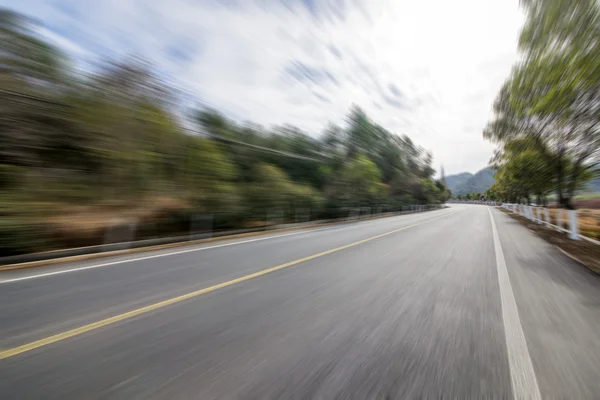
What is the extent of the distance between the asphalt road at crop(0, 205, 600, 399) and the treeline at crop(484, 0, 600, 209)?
7555 millimetres

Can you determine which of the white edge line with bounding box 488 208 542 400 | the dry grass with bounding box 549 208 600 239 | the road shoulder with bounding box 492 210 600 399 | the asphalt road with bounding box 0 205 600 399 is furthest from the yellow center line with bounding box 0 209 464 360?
the dry grass with bounding box 549 208 600 239

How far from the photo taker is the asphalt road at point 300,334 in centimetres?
191

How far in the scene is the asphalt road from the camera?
1.91 meters

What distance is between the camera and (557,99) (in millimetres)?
9492

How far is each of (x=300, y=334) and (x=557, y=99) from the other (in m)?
12.6

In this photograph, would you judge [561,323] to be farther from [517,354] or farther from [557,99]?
[557,99]

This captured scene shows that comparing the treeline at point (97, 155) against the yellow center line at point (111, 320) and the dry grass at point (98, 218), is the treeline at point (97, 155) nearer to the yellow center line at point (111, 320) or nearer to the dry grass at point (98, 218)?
the dry grass at point (98, 218)

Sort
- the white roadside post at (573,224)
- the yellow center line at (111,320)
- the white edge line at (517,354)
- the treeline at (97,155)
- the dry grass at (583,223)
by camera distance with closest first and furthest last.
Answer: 1. the white edge line at (517,354)
2. the yellow center line at (111,320)
3. the treeline at (97,155)
4. the white roadside post at (573,224)
5. the dry grass at (583,223)

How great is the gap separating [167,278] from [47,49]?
368 inches

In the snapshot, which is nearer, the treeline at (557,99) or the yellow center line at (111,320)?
→ the yellow center line at (111,320)

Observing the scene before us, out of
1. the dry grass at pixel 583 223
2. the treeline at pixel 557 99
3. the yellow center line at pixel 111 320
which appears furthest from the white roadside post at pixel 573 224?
the yellow center line at pixel 111 320

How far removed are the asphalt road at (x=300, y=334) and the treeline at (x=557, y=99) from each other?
24.8ft

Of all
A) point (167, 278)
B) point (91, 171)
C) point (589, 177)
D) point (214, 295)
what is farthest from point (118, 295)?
point (589, 177)

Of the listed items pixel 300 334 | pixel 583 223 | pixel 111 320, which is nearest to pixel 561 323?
pixel 300 334
